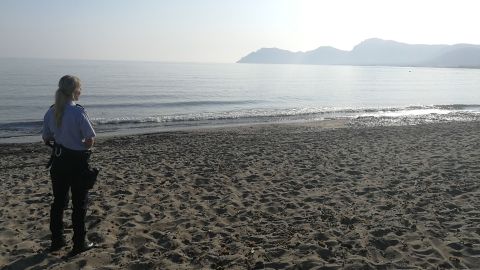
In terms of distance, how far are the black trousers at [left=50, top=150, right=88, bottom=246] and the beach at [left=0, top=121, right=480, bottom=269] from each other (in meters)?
0.32

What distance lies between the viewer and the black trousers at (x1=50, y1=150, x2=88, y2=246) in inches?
190

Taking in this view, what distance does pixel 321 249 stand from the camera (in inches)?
212

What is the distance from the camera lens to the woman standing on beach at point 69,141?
4.71 metres

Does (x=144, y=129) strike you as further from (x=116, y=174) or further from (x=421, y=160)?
(x=421, y=160)

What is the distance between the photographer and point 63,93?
183 inches

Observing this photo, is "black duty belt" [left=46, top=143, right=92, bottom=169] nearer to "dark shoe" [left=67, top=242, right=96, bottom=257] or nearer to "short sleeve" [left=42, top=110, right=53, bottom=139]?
"short sleeve" [left=42, top=110, right=53, bottom=139]

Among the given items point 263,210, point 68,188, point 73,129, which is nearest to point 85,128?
point 73,129

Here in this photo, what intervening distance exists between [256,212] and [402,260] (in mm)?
2565

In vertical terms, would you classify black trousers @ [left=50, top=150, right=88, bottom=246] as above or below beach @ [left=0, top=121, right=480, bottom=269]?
above

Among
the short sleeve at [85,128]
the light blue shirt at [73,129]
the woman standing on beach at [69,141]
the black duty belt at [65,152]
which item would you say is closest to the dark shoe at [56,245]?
the woman standing on beach at [69,141]

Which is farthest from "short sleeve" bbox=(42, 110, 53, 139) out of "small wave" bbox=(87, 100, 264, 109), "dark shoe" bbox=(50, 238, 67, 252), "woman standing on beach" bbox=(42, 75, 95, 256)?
"small wave" bbox=(87, 100, 264, 109)

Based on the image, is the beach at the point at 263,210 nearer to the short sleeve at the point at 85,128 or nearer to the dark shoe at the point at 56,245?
the dark shoe at the point at 56,245

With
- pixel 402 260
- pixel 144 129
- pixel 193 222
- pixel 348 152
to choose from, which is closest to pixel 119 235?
pixel 193 222

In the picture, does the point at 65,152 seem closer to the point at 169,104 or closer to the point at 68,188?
the point at 68,188
